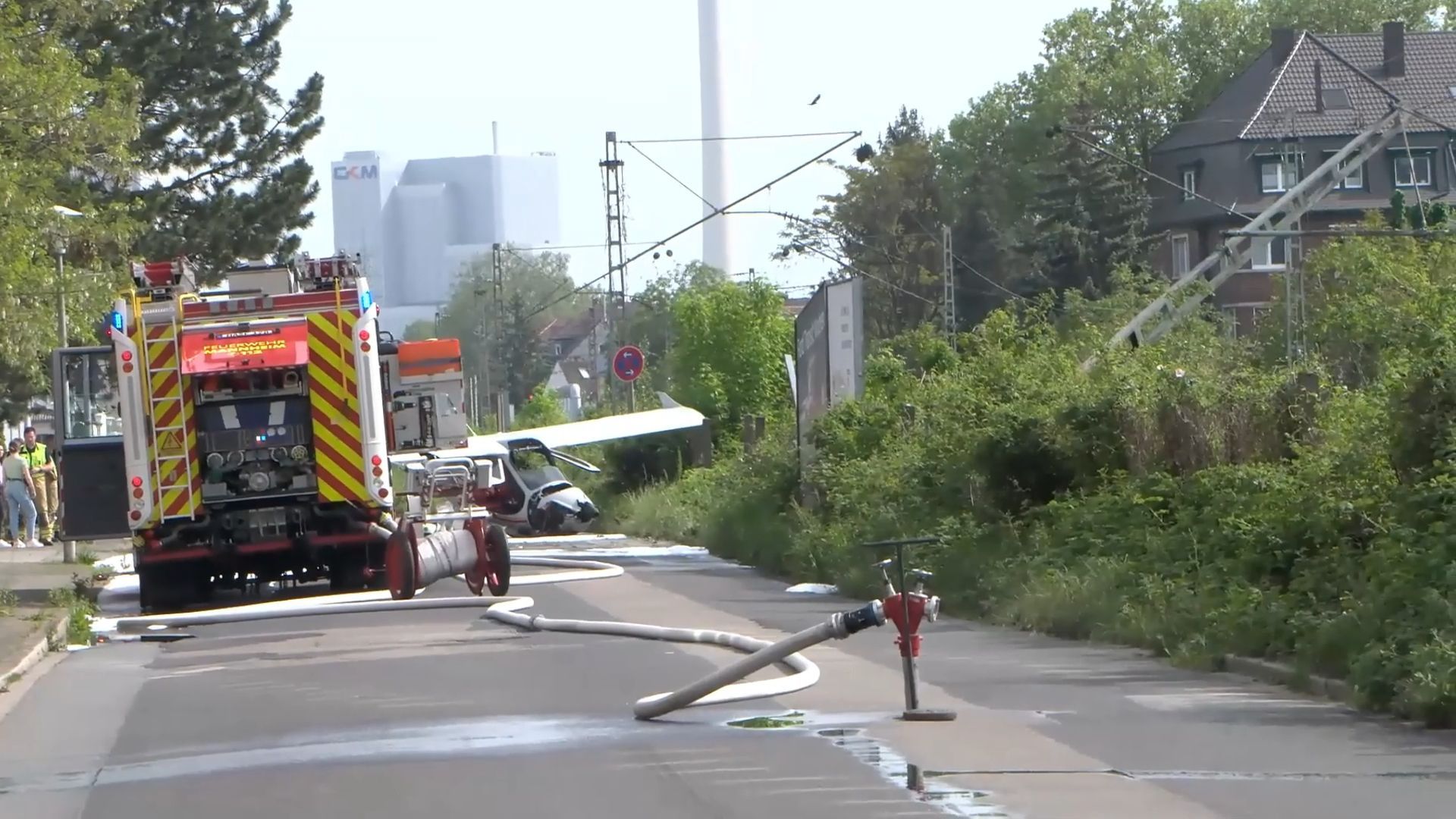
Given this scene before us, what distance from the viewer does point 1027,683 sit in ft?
43.4

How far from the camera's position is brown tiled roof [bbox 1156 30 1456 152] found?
230 ft

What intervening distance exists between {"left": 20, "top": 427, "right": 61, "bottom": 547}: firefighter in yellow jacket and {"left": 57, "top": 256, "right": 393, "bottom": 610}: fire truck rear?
14132mm

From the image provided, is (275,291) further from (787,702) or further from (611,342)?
(611,342)

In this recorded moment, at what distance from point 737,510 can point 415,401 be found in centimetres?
987

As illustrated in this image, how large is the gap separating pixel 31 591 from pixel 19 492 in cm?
1042

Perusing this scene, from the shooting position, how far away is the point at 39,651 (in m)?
17.0

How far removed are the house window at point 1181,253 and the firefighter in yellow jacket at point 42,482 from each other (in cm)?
4845

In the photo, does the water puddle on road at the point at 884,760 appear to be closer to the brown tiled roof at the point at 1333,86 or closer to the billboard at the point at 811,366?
the billboard at the point at 811,366

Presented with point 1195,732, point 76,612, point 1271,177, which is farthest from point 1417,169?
point 1195,732

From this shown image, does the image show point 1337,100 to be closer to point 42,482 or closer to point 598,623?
Result: point 42,482

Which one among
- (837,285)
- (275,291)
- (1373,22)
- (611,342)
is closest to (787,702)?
(275,291)

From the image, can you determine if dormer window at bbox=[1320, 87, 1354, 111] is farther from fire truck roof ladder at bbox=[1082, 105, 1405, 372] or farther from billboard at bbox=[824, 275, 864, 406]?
billboard at bbox=[824, 275, 864, 406]

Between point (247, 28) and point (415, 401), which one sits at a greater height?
point (247, 28)

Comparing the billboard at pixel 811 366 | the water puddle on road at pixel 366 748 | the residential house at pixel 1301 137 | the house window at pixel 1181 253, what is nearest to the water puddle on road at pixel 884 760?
the water puddle on road at pixel 366 748
